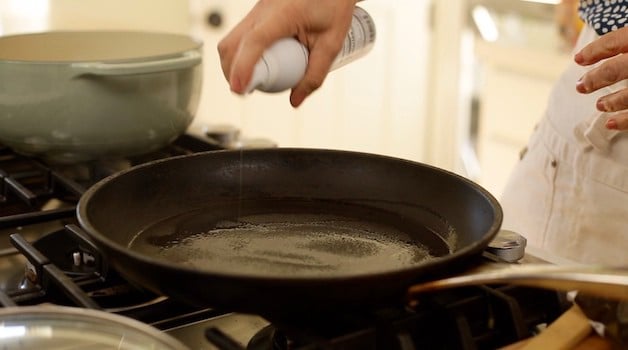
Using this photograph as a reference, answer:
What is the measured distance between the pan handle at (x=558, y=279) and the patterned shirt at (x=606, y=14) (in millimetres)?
565

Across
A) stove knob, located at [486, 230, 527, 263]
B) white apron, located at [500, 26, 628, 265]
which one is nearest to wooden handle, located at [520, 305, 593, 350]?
stove knob, located at [486, 230, 527, 263]

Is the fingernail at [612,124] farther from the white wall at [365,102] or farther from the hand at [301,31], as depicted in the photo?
the white wall at [365,102]

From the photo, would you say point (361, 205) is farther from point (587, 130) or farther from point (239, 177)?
point (587, 130)

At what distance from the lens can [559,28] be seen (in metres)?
2.44

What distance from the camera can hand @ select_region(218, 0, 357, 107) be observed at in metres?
0.82

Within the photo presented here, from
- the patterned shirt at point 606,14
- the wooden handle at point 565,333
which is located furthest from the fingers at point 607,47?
the wooden handle at point 565,333

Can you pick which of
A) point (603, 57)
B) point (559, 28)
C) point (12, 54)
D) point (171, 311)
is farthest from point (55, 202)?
point (559, 28)

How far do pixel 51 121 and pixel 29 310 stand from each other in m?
0.45

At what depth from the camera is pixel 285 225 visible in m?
0.85

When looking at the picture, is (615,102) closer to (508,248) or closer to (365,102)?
(508,248)

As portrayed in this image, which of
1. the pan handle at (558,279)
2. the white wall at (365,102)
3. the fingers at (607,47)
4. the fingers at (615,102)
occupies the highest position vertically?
the fingers at (607,47)

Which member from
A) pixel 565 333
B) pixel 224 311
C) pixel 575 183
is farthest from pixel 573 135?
pixel 224 311

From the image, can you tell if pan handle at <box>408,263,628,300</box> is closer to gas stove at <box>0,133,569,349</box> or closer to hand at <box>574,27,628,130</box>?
gas stove at <box>0,133,569,349</box>

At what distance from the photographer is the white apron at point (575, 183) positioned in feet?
3.70
